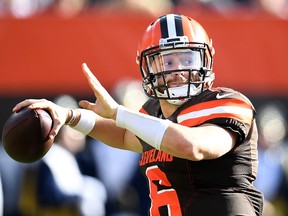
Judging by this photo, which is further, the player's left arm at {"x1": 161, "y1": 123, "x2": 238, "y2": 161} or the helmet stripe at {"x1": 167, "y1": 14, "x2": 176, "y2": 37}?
the helmet stripe at {"x1": 167, "y1": 14, "x2": 176, "y2": 37}

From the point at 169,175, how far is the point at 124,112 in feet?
1.32

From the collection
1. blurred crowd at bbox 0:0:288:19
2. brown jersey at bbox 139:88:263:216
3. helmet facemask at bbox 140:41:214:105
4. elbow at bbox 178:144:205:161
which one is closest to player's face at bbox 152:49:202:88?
helmet facemask at bbox 140:41:214:105

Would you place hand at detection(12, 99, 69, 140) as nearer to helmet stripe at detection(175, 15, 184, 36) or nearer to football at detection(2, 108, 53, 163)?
football at detection(2, 108, 53, 163)

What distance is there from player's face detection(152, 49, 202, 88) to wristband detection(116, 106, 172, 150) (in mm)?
344

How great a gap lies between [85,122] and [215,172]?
862 mm

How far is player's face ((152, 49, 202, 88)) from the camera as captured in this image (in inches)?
136

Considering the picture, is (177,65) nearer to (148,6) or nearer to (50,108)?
(50,108)

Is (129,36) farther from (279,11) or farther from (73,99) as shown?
(279,11)

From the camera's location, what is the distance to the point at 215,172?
3.34 metres

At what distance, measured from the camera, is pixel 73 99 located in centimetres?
612

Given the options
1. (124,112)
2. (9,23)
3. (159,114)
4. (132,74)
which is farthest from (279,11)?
(124,112)

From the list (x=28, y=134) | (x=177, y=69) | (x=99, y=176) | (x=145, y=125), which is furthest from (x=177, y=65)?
(x=99, y=176)

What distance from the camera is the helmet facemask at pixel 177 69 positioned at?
3.45 metres

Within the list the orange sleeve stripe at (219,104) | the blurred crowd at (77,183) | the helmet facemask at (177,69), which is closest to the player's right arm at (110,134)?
the helmet facemask at (177,69)
